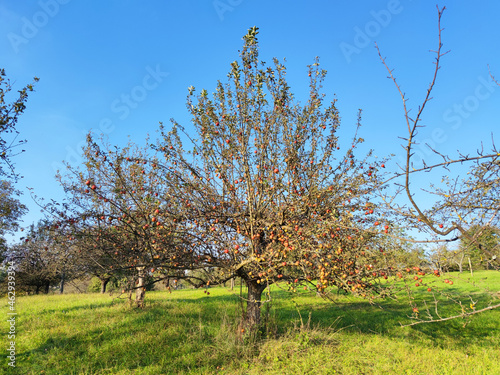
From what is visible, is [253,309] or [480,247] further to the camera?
[253,309]

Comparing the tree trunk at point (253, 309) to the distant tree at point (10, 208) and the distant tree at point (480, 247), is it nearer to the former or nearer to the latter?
the distant tree at point (480, 247)


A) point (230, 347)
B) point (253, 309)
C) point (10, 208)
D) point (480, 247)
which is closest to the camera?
point (480, 247)

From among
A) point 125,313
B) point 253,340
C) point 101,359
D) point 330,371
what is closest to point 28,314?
point 125,313

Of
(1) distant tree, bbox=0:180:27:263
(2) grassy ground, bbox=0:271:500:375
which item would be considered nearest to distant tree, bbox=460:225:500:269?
(2) grassy ground, bbox=0:271:500:375

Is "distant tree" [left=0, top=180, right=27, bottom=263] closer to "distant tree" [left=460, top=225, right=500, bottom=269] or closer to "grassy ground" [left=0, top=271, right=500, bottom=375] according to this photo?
"grassy ground" [left=0, top=271, right=500, bottom=375]

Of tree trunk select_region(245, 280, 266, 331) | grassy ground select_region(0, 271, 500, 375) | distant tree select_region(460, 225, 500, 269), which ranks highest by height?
distant tree select_region(460, 225, 500, 269)

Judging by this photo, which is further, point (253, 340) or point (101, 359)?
point (253, 340)

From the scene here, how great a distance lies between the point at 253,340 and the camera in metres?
8.00

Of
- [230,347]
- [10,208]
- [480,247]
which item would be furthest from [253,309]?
[10,208]

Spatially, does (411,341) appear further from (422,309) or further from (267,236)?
(267,236)

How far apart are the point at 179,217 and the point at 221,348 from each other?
3.92 m

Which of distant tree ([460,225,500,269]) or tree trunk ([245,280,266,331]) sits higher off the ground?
distant tree ([460,225,500,269])

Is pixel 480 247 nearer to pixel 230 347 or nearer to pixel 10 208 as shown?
pixel 230 347

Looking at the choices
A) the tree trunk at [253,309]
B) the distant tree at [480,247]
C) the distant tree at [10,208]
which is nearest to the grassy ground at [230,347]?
the tree trunk at [253,309]
